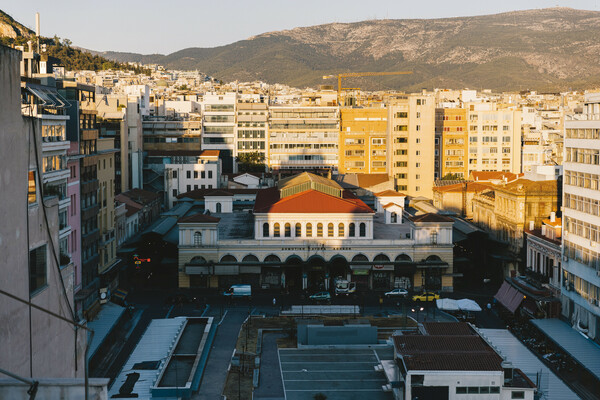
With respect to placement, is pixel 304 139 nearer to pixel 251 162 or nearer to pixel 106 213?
pixel 251 162

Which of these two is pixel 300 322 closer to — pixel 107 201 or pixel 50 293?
pixel 107 201

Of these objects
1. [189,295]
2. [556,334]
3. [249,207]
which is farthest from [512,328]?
[249,207]

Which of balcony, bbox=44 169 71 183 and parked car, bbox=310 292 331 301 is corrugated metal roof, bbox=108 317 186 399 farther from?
parked car, bbox=310 292 331 301

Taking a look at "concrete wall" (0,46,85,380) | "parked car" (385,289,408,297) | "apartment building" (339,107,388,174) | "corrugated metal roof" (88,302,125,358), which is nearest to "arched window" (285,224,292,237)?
"parked car" (385,289,408,297)

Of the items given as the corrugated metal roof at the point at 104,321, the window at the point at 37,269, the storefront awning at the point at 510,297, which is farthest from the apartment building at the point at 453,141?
the window at the point at 37,269

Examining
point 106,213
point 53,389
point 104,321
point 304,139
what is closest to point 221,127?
→ point 304,139
